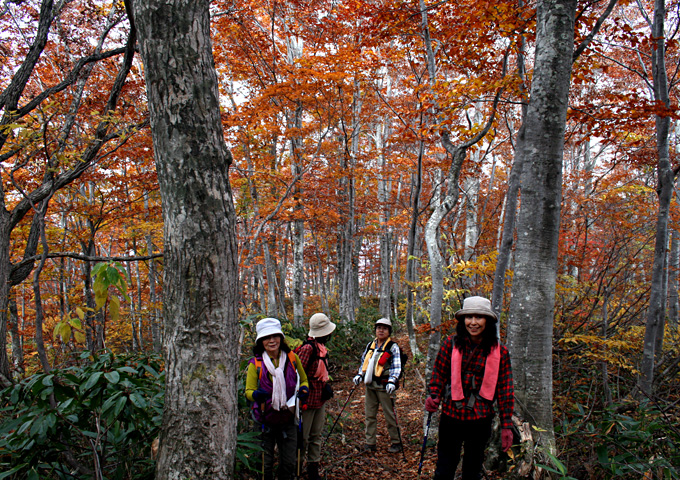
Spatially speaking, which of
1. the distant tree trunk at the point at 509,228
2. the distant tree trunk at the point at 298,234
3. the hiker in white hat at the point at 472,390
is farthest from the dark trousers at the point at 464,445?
the distant tree trunk at the point at 298,234

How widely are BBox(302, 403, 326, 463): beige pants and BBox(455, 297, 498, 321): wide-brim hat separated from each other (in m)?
2.05

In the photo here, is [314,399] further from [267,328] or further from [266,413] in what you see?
[267,328]

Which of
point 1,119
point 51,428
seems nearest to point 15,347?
point 1,119

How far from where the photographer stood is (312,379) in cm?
372

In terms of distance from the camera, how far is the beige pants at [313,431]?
12.3 ft

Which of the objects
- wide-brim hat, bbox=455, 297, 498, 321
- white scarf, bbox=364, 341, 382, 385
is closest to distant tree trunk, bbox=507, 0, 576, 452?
wide-brim hat, bbox=455, 297, 498, 321

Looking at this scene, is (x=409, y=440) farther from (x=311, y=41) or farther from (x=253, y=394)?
(x=311, y=41)

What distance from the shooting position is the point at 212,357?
6.55 ft

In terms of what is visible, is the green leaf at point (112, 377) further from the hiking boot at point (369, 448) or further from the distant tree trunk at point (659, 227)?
the distant tree trunk at point (659, 227)

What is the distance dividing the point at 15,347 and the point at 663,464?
610 inches

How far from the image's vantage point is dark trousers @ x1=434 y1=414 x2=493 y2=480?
270 centimetres

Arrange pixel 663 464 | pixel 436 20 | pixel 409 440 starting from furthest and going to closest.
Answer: pixel 436 20
pixel 409 440
pixel 663 464

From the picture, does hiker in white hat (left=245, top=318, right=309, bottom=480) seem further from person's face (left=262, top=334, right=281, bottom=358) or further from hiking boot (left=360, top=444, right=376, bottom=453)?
hiking boot (left=360, top=444, right=376, bottom=453)

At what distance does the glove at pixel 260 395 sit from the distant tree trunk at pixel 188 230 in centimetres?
106
